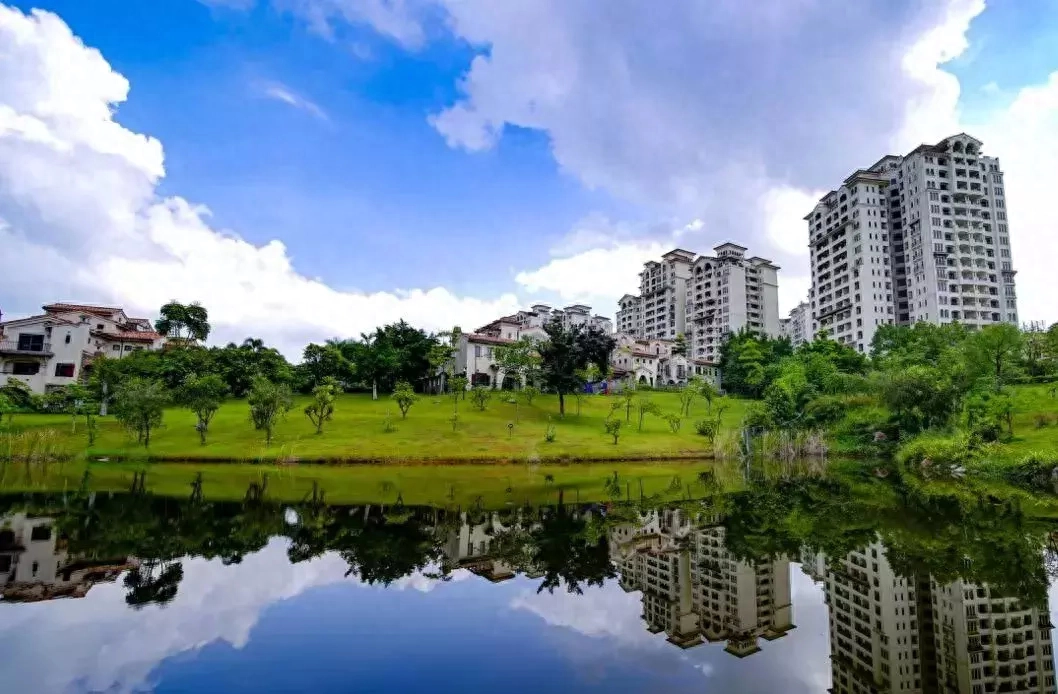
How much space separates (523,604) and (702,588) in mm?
3072

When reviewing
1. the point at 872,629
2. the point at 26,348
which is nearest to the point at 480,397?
the point at 26,348

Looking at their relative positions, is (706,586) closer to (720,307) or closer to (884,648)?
(884,648)

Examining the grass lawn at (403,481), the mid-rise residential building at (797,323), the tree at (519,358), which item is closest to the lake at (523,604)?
the grass lawn at (403,481)

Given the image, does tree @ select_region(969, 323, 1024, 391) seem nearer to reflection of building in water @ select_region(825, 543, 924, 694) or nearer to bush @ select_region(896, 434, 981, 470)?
bush @ select_region(896, 434, 981, 470)

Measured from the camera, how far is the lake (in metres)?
6.46

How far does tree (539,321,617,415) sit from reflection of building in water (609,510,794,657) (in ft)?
117

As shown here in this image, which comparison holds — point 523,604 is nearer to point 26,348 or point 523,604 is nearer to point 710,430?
point 710,430

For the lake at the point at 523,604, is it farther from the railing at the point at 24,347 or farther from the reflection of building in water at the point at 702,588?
the railing at the point at 24,347

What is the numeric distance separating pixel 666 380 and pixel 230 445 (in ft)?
209

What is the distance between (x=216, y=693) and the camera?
229 inches

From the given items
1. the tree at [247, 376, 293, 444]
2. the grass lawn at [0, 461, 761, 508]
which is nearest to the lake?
the grass lawn at [0, 461, 761, 508]

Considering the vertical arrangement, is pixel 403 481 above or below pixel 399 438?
below

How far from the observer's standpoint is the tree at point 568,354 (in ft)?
163

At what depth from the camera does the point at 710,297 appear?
109 m
